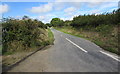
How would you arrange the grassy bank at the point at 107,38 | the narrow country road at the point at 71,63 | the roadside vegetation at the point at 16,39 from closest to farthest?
the narrow country road at the point at 71,63, the roadside vegetation at the point at 16,39, the grassy bank at the point at 107,38

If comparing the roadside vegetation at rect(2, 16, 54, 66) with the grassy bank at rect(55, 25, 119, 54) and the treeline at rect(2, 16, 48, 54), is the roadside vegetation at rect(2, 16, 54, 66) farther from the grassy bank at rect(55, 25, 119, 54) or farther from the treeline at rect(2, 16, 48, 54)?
the grassy bank at rect(55, 25, 119, 54)

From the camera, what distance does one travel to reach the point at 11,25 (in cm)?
733

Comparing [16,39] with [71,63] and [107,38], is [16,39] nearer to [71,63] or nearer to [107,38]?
[71,63]

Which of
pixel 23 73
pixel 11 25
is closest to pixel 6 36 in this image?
pixel 11 25

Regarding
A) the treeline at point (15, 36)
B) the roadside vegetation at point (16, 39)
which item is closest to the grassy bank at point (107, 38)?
the roadside vegetation at point (16, 39)

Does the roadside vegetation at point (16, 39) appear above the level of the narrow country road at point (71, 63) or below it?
above

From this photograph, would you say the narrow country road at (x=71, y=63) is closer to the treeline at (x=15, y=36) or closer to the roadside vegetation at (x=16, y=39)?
the roadside vegetation at (x=16, y=39)

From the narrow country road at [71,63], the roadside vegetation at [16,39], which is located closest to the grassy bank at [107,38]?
the narrow country road at [71,63]

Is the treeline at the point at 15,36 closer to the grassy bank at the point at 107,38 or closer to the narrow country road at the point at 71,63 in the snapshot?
the narrow country road at the point at 71,63

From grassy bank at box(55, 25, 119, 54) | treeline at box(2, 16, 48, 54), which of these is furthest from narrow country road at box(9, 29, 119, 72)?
treeline at box(2, 16, 48, 54)

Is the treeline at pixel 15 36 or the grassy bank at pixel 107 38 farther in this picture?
the grassy bank at pixel 107 38

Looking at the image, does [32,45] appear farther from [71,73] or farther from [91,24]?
[91,24]

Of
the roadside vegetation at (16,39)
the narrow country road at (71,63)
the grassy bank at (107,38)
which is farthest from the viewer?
the grassy bank at (107,38)

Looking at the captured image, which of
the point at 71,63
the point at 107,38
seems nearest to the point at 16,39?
the point at 71,63
